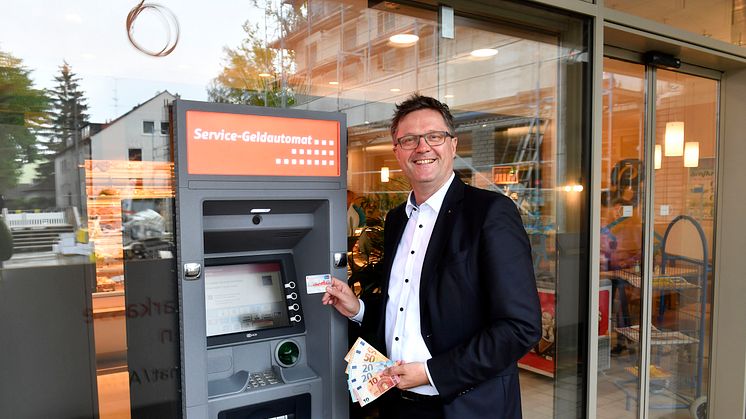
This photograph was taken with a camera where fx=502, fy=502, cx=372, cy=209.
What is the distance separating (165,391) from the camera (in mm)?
1938

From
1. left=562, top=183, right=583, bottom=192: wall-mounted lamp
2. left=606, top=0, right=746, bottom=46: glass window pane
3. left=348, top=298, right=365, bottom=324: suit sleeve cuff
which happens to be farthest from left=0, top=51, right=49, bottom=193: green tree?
left=606, top=0, right=746, bottom=46: glass window pane

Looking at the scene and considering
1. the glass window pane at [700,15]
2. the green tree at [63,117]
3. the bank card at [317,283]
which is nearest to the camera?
the bank card at [317,283]

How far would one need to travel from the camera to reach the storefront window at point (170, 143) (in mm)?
2119

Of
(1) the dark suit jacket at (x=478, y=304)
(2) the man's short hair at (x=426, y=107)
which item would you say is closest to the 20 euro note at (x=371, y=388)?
(1) the dark suit jacket at (x=478, y=304)

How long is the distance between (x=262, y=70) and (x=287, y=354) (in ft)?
5.01

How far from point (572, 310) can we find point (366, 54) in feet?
6.34

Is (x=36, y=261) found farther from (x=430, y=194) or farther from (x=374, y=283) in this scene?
(x=430, y=194)

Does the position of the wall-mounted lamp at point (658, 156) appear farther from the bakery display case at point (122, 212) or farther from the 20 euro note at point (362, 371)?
the bakery display case at point (122, 212)

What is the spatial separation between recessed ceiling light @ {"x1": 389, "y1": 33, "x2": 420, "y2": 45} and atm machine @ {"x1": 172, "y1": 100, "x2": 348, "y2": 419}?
119 centimetres

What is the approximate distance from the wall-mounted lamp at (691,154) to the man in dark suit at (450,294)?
2.97 m

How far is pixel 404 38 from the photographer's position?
285 centimetres

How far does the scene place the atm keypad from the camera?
5.89 feet

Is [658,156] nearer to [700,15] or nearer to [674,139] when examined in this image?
[674,139]

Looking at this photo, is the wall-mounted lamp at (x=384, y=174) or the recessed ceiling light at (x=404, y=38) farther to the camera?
the wall-mounted lamp at (x=384, y=174)
